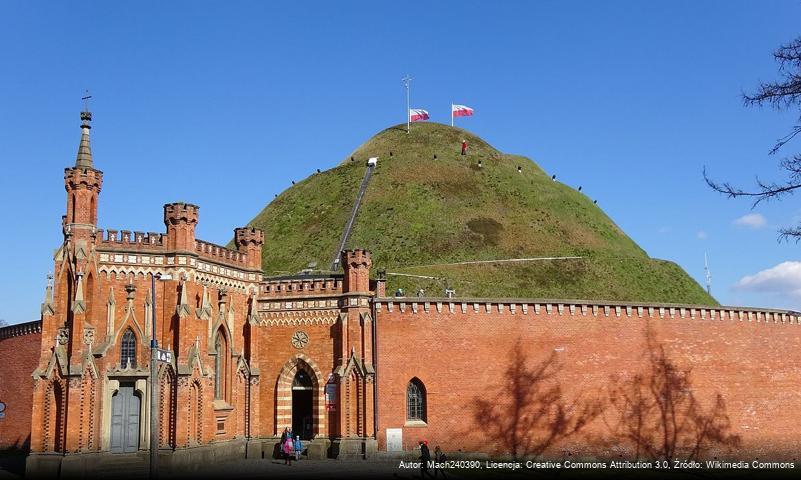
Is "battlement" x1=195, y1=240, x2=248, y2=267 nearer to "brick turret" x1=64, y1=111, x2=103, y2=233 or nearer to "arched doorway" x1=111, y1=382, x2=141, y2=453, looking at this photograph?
"brick turret" x1=64, y1=111, x2=103, y2=233

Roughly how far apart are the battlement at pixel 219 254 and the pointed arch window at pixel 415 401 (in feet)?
33.6

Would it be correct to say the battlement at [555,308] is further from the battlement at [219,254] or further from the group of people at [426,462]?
the group of people at [426,462]

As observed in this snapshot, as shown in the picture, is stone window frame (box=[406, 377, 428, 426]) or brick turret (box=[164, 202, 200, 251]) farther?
stone window frame (box=[406, 377, 428, 426])

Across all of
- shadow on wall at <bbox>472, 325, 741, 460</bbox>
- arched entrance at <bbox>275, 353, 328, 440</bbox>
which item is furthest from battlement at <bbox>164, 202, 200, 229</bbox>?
shadow on wall at <bbox>472, 325, 741, 460</bbox>

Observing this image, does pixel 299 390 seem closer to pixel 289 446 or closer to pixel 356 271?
pixel 289 446

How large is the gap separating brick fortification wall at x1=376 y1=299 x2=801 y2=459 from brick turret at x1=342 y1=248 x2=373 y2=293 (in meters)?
1.36

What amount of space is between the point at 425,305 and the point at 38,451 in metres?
17.6

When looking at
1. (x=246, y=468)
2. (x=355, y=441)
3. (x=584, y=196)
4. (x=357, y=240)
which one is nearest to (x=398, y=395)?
(x=355, y=441)

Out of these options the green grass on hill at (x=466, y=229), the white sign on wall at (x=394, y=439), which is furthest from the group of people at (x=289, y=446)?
the green grass on hill at (x=466, y=229)

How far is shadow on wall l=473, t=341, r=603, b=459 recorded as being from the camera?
36.6 metres

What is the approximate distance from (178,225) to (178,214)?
49 centimetres

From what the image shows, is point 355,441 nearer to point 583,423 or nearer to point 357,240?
point 583,423

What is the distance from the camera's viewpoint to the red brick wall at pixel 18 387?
145 ft

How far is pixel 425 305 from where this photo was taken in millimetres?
37188
